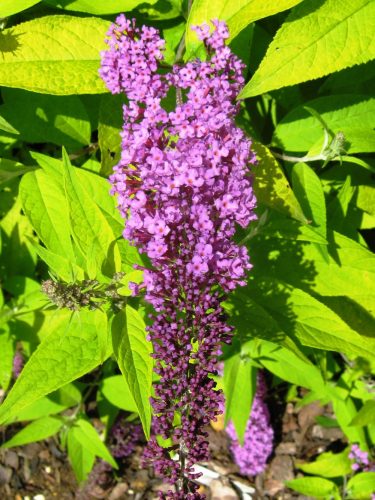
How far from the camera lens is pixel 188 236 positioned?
7.41 feet

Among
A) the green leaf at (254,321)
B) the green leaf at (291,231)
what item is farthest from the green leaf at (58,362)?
the green leaf at (291,231)

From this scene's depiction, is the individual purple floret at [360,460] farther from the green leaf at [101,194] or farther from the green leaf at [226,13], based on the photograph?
the green leaf at [226,13]

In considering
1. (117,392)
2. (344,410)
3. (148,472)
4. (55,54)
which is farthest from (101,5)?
(148,472)

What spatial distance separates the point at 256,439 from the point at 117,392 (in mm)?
1468

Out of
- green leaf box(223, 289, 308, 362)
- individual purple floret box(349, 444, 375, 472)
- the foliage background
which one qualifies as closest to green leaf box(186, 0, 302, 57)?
the foliage background

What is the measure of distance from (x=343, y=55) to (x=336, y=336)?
4.54ft

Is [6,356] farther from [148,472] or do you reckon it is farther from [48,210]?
[148,472]

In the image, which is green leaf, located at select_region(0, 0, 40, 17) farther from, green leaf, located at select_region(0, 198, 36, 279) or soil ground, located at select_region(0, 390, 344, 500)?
soil ground, located at select_region(0, 390, 344, 500)

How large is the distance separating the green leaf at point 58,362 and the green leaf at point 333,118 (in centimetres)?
166

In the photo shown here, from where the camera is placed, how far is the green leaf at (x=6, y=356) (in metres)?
3.47

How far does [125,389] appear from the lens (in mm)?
4223

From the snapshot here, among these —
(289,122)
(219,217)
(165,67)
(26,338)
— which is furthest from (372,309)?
(26,338)

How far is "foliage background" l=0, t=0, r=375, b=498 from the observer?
254 centimetres

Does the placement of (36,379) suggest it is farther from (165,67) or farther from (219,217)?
(165,67)
